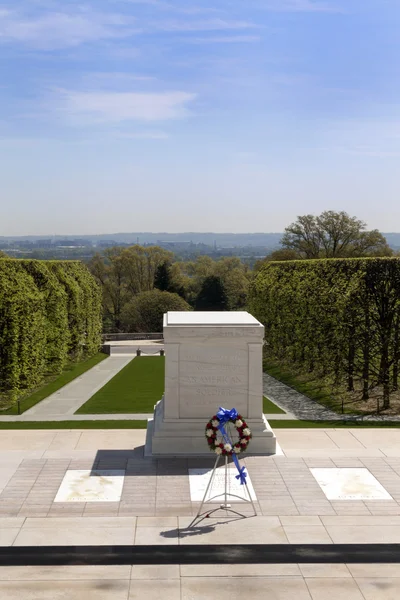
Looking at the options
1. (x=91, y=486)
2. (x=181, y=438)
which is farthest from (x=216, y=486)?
(x=91, y=486)

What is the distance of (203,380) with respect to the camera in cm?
1554

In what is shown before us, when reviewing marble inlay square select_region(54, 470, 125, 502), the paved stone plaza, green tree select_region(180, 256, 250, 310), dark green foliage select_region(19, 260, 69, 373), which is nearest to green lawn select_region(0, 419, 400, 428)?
the paved stone plaza

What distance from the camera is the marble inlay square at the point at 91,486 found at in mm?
13164

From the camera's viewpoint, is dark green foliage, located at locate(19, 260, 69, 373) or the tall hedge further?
dark green foliage, located at locate(19, 260, 69, 373)

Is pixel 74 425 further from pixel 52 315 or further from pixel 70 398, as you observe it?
pixel 52 315

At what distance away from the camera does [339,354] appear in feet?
91.1

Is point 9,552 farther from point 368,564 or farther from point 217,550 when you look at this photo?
point 368,564

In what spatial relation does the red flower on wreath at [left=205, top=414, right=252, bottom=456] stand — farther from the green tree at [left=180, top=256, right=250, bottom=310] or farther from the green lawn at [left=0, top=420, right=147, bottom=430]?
the green tree at [left=180, top=256, right=250, bottom=310]

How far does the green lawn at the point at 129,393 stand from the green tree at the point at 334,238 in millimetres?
36524

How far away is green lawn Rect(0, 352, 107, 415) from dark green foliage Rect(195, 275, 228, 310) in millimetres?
30380

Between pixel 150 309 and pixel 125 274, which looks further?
pixel 125 274

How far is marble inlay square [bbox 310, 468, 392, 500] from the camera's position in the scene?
1334cm

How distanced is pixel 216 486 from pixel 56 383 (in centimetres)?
1960

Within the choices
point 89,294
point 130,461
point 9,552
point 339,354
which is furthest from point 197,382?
point 89,294
